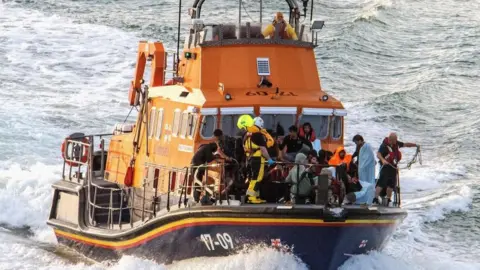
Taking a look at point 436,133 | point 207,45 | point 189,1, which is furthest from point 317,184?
point 189,1

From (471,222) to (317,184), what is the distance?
8006 mm

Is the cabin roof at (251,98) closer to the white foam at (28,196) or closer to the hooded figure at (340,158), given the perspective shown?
the hooded figure at (340,158)

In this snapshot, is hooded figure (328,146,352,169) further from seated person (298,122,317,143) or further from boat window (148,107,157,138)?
boat window (148,107,157,138)

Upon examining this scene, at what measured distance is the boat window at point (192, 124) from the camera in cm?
1559

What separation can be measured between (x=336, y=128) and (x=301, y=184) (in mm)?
2458

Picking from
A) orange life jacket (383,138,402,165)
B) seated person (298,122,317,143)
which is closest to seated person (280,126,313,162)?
seated person (298,122,317,143)

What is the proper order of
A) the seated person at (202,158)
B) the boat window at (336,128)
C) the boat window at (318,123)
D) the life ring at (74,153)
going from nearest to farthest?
the seated person at (202,158), the boat window at (318,123), the boat window at (336,128), the life ring at (74,153)

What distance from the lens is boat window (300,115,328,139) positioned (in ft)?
53.1

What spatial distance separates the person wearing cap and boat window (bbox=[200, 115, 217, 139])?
1.75m

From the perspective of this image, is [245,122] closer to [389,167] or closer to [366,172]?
[366,172]

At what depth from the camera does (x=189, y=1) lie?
40.6m

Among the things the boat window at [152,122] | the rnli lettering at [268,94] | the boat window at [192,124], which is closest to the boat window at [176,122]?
the boat window at [192,124]

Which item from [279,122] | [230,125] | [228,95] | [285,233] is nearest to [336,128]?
[279,122]

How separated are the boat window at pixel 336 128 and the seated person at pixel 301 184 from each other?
2209mm
